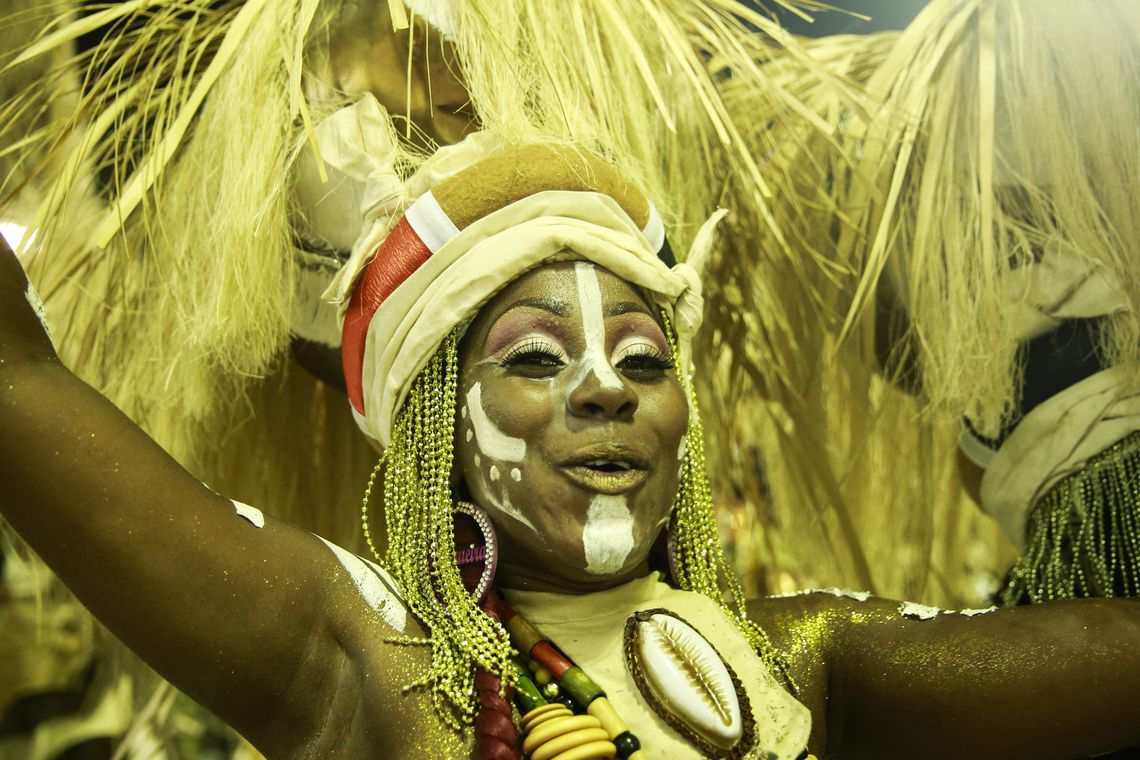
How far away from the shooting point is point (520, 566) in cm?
119

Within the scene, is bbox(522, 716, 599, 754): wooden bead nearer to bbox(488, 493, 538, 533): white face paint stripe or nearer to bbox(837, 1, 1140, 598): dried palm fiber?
bbox(488, 493, 538, 533): white face paint stripe

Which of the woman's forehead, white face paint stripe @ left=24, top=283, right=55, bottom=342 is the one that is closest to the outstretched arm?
the woman's forehead

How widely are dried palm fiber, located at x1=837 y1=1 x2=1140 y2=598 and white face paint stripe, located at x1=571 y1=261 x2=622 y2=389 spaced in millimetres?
349

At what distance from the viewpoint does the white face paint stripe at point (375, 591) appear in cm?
112

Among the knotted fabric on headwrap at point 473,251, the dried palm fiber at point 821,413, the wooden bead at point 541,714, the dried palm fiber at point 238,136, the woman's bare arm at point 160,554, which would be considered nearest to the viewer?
the woman's bare arm at point 160,554

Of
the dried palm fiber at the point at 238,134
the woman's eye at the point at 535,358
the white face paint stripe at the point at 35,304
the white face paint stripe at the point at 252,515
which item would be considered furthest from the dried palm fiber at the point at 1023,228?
the white face paint stripe at the point at 35,304

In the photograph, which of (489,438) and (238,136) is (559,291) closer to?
(489,438)

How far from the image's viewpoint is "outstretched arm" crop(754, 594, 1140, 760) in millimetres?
1211

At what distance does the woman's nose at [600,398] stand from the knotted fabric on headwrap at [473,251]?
12cm

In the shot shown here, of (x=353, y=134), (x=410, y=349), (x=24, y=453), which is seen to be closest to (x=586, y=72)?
(x=353, y=134)

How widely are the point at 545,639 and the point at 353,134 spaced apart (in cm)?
51

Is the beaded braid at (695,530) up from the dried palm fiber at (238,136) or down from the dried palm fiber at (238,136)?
down

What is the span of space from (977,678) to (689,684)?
0.29m

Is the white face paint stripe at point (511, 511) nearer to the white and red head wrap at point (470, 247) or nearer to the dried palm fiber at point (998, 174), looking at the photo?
the white and red head wrap at point (470, 247)
